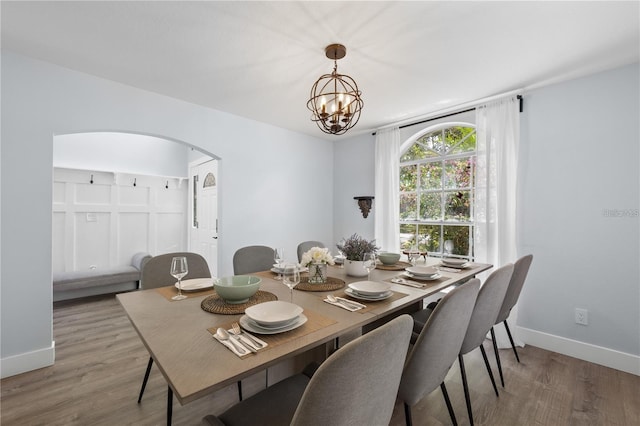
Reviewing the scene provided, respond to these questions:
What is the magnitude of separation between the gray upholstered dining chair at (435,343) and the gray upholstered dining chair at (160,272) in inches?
58.6

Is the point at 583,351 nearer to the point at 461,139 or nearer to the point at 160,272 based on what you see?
the point at 461,139

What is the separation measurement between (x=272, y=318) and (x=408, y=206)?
300cm

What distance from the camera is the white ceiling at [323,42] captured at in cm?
165

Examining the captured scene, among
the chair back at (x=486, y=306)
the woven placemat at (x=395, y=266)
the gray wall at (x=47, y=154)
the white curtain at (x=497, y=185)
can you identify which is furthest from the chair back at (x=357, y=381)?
the gray wall at (x=47, y=154)

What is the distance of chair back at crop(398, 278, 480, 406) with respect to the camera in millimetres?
1136

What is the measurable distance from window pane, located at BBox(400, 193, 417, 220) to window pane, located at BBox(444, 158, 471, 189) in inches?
18.4

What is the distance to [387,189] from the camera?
12.2 feet

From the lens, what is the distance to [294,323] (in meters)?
1.12

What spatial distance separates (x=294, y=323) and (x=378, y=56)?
197 cm

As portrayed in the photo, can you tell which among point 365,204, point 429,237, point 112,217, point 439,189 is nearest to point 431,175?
point 439,189

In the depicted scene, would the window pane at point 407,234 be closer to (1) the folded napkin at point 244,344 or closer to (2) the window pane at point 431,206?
(2) the window pane at point 431,206

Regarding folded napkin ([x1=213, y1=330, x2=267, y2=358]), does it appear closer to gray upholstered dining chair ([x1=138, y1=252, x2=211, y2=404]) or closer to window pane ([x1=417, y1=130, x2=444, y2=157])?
gray upholstered dining chair ([x1=138, y1=252, x2=211, y2=404])

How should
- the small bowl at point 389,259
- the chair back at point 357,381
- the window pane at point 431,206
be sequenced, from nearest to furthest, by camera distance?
the chair back at point 357,381 → the small bowl at point 389,259 → the window pane at point 431,206

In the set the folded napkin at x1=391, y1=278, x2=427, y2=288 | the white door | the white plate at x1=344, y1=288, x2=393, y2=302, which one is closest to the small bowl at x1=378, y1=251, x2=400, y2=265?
the folded napkin at x1=391, y1=278, x2=427, y2=288
